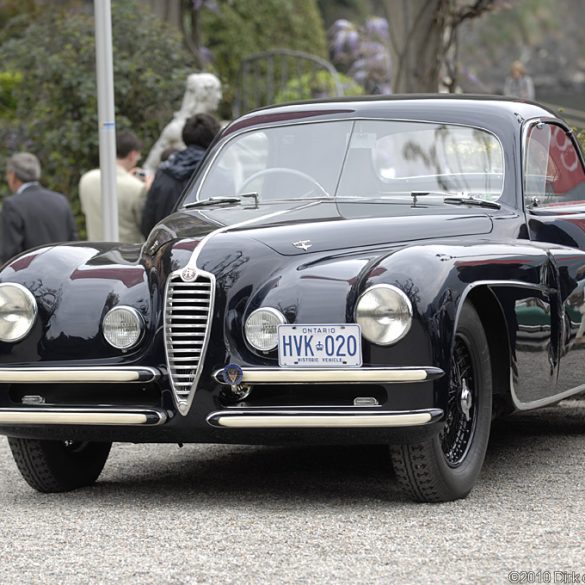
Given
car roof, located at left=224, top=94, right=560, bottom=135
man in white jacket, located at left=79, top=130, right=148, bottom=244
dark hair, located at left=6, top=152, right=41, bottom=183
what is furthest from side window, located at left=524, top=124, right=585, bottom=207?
dark hair, located at left=6, top=152, right=41, bottom=183

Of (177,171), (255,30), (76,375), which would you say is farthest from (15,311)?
(255,30)

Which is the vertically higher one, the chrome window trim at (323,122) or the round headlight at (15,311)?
the chrome window trim at (323,122)

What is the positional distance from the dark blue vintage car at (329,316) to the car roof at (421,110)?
21 mm

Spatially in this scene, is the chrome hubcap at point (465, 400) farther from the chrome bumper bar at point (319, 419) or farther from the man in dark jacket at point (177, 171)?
the man in dark jacket at point (177, 171)

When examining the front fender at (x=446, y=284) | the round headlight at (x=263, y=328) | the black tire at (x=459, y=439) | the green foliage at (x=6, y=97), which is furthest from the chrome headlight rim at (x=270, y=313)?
the green foliage at (x=6, y=97)

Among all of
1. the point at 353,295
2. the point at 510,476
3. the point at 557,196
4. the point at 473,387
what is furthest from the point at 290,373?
the point at 557,196

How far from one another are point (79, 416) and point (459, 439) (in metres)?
1.53

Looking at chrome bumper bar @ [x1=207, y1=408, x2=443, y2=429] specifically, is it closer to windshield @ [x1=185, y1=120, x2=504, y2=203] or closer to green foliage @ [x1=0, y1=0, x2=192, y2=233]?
windshield @ [x1=185, y1=120, x2=504, y2=203]

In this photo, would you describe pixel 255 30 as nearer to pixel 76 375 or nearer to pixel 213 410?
pixel 76 375

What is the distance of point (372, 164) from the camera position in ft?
24.1

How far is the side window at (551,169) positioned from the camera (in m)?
7.45

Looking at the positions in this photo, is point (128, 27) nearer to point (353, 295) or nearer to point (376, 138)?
point (376, 138)

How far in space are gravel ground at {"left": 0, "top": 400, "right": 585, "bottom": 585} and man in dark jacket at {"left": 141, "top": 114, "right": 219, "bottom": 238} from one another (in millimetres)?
3040

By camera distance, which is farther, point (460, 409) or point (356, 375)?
point (460, 409)
